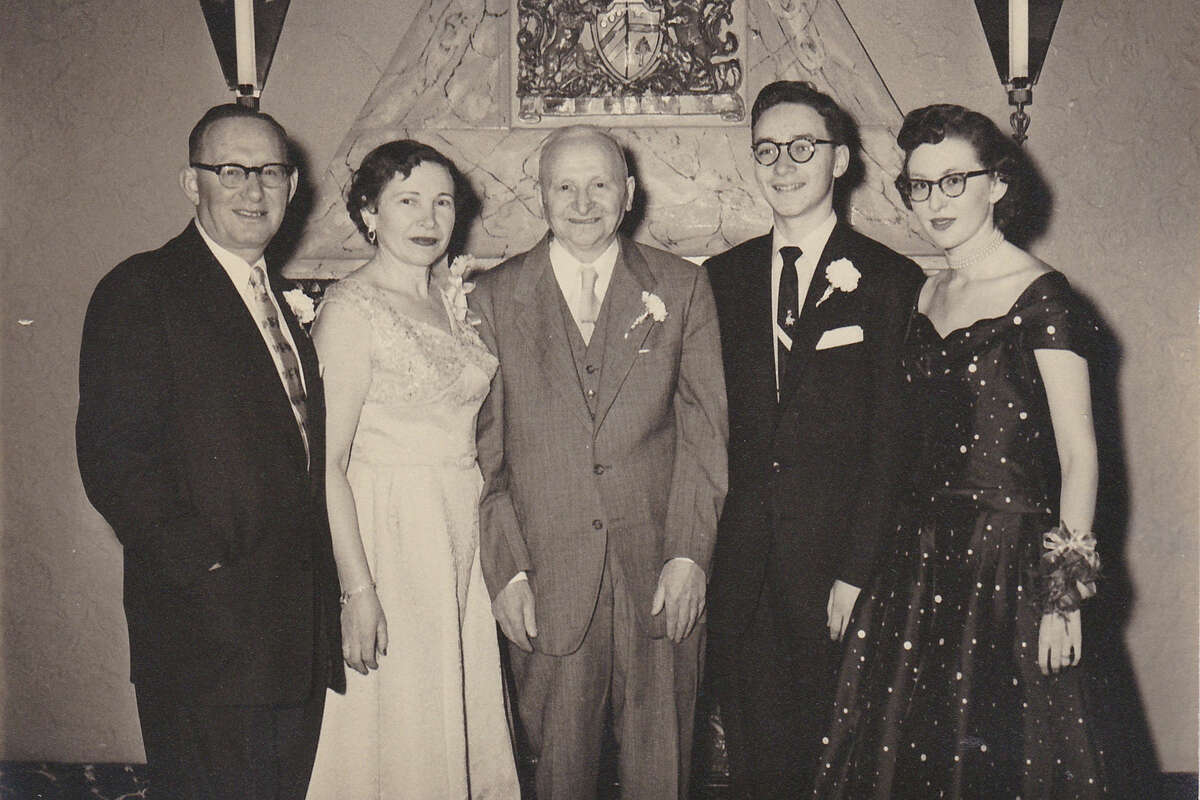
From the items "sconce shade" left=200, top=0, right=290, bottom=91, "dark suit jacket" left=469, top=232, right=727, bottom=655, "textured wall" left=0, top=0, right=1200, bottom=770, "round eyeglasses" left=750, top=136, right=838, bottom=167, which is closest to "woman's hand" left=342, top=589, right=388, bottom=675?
"dark suit jacket" left=469, top=232, right=727, bottom=655

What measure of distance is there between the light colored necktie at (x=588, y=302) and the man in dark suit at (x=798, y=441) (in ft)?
1.21

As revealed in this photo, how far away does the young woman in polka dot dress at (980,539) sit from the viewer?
2318mm

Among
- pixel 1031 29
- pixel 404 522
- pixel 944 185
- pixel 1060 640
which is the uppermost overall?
pixel 1031 29

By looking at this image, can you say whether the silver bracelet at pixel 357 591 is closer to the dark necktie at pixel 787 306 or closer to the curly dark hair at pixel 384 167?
the curly dark hair at pixel 384 167

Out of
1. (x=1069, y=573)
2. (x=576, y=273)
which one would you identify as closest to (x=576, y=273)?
(x=576, y=273)

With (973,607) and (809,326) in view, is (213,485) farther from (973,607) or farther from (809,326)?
(973,607)

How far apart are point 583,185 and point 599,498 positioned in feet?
2.65

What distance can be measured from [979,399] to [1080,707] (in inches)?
29.5

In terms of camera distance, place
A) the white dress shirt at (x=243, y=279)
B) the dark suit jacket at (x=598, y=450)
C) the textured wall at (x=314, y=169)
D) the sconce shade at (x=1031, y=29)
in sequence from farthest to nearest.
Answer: the textured wall at (x=314, y=169), the sconce shade at (x=1031, y=29), the dark suit jacket at (x=598, y=450), the white dress shirt at (x=243, y=279)

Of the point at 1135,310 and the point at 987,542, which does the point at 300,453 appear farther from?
the point at 1135,310

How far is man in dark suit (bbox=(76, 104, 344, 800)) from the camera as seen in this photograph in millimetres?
2215

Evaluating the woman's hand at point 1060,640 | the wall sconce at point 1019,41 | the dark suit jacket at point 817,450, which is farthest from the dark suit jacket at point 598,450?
the wall sconce at point 1019,41

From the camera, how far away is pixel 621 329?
102 inches

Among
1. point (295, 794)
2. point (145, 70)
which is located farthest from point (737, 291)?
point (145, 70)
